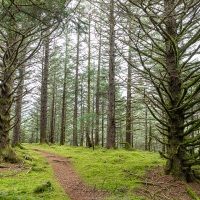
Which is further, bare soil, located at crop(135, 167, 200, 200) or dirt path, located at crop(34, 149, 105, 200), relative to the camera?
dirt path, located at crop(34, 149, 105, 200)

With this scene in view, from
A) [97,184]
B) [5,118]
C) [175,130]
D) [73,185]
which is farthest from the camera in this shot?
[5,118]

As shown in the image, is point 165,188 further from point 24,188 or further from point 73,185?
point 24,188

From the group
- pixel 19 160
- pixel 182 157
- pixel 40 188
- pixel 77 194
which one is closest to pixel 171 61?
pixel 182 157

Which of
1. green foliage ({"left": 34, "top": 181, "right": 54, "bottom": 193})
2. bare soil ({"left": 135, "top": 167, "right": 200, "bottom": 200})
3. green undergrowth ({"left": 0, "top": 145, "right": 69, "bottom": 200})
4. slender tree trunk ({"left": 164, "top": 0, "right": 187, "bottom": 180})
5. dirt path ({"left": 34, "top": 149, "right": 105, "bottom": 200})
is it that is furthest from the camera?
slender tree trunk ({"left": 164, "top": 0, "right": 187, "bottom": 180})

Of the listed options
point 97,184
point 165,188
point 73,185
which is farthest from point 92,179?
point 165,188

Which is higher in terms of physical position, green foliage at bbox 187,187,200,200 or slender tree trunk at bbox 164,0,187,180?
slender tree trunk at bbox 164,0,187,180

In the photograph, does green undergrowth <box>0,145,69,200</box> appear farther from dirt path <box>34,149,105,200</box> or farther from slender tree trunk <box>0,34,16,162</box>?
slender tree trunk <box>0,34,16,162</box>

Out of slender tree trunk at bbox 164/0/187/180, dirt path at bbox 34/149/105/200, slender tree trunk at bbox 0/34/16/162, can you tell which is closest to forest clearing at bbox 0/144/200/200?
dirt path at bbox 34/149/105/200

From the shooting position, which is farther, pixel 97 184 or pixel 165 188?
pixel 97 184

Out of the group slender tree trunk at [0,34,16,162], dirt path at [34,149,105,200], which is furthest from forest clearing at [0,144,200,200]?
slender tree trunk at [0,34,16,162]

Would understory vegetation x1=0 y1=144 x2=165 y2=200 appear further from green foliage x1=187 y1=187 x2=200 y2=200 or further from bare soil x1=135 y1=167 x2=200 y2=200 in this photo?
green foliage x1=187 y1=187 x2=200 y2=200

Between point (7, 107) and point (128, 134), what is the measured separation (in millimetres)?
11008

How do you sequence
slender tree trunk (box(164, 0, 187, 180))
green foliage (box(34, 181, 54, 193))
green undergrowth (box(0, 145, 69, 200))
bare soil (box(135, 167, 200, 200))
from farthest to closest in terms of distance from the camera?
slender tree trunk (box(164, 0, 187, 180)), bare soil (box(135, 167, 200, 200)), green foliage (box(34, 181, 54, 193)), green undergrowth (box(0, 145, 69, 200))

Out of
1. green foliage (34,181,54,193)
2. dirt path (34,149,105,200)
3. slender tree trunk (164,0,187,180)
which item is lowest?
dirt path (34,149,105,200)
